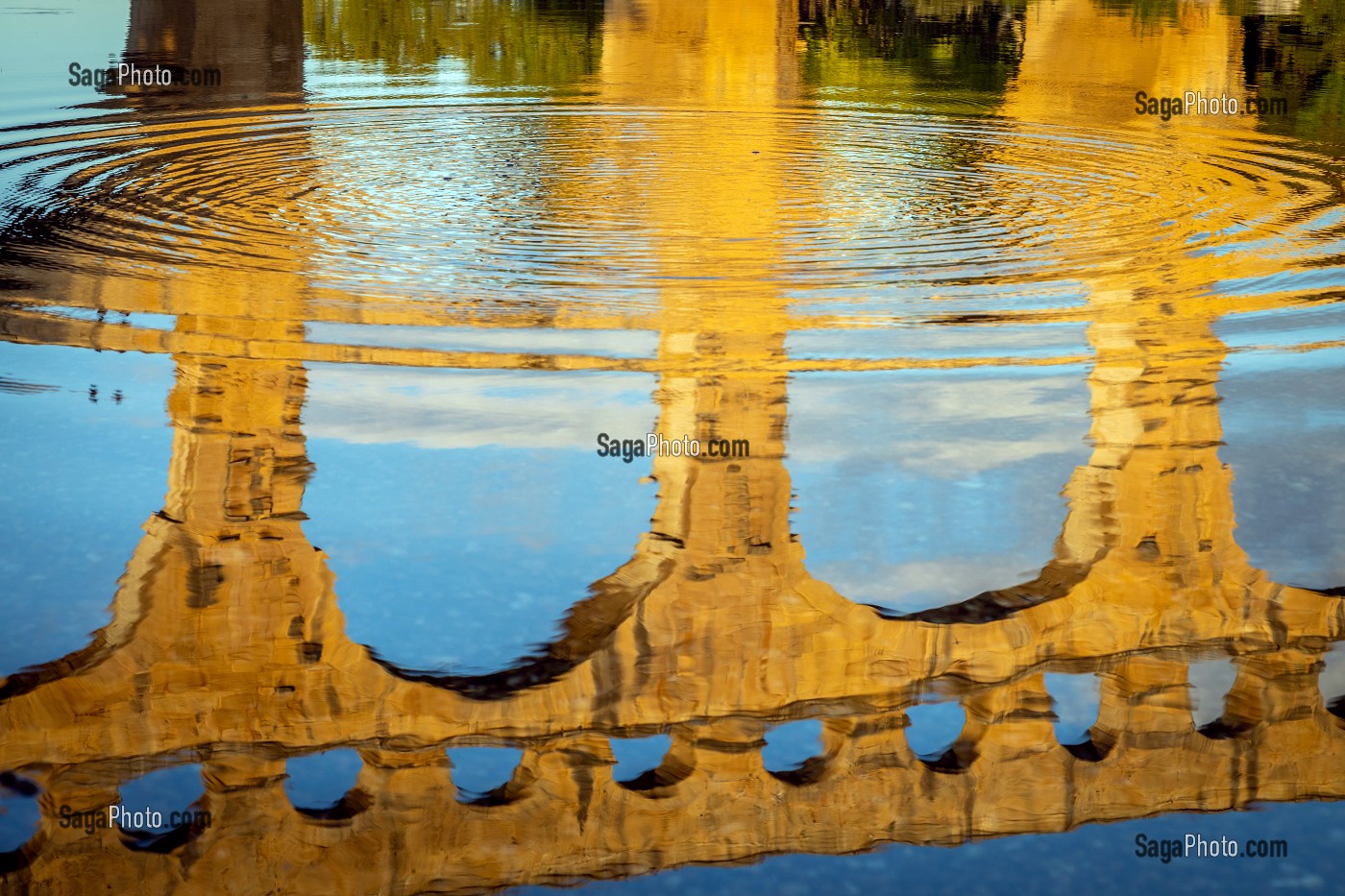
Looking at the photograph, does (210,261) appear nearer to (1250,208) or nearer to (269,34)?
(1250,208)

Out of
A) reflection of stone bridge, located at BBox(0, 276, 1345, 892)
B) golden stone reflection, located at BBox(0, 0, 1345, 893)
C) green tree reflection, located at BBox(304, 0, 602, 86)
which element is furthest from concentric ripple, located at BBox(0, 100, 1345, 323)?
green tree reflection, located at BBox(304, 0, 602, 86)

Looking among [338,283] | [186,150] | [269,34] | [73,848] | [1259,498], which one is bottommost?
[73,848]

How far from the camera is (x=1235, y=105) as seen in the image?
646 inches

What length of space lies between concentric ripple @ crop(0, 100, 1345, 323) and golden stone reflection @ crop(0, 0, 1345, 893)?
87mm

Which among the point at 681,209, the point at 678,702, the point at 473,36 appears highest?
the point at 473,36

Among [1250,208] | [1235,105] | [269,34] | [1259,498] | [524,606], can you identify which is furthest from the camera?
[269,34]

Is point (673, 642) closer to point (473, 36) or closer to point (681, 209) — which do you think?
point (681, 209)

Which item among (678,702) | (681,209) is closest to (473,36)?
(681,209)

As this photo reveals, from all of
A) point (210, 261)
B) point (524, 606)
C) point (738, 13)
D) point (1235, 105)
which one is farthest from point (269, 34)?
point (524, 606)

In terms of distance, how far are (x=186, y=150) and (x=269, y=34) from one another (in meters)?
10.9

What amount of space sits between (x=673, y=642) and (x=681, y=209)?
19.5 feet

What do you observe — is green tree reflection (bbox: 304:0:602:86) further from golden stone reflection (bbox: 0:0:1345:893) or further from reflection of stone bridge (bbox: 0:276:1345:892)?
reflection of stone bridge (bbox: 0:276:1345:892)

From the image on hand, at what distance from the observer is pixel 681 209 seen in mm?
10422

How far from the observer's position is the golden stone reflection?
3910mm
